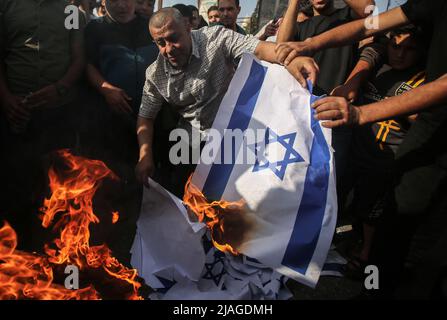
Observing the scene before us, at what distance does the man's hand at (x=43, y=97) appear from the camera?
10.2ft

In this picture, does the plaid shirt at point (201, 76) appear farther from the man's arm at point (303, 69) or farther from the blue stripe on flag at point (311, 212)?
the blue stripe on flag at point (311, 212)

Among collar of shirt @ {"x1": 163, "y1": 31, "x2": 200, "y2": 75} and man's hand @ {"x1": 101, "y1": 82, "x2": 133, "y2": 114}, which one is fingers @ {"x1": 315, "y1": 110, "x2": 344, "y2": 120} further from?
man's hand @ {"x1": 101, "y1": 82, "x2": 133, "y2": 114}

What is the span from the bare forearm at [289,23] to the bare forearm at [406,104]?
133 cm

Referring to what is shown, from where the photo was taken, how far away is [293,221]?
7.20ft

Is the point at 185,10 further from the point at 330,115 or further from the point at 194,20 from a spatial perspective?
the point at 330,115

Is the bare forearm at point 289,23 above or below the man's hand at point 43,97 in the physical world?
above

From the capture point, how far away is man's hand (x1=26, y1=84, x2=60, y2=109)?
3104mm

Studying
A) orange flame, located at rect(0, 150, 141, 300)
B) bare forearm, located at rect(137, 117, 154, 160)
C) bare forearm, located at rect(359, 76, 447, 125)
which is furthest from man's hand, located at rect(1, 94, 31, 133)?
bare forearm, located at rect(359, 76, 447, 125)

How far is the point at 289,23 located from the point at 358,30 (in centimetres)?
72

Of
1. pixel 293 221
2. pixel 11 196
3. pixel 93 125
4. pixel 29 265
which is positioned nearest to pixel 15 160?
pixel 11 196

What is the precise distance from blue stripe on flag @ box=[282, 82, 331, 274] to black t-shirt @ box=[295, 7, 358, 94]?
1.18 m

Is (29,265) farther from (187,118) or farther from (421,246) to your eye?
(421,246)

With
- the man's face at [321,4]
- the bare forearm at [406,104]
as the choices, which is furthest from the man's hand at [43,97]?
the bare forearm at [406,104]

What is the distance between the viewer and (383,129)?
300cm
